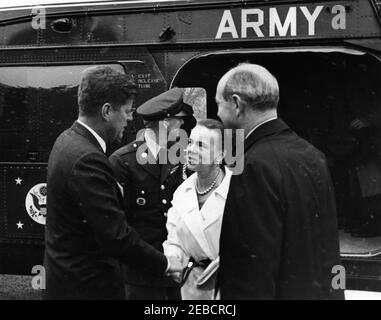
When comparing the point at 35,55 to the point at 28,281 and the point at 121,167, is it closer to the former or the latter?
the point at 121,167

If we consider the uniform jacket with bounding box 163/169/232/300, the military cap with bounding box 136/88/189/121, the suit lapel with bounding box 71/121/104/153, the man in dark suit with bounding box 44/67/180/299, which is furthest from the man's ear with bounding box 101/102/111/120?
the military cap with bounding box 136/88/189/121

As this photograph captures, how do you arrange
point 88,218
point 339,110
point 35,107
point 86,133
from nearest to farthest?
point 88,218 → point 86,133 → point 35,107 → point 339,110

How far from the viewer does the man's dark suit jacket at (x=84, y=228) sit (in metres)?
2.21

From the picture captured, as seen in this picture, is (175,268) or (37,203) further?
(37,203)

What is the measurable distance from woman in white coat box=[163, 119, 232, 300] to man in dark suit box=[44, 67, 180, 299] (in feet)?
0.80

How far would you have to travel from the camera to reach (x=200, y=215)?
8.46ft

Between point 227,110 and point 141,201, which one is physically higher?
point 227,110

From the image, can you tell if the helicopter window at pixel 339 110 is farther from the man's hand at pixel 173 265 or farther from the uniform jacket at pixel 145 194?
the man's hand at pixel 173 265

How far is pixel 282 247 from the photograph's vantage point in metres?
1.88

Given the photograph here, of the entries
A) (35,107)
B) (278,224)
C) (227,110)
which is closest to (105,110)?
(227,110)

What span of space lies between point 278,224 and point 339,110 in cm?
424

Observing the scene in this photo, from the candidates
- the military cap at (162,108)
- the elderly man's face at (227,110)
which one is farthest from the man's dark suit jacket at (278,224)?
the military cap at (162,108)

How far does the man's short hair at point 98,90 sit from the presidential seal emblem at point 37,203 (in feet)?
6.92

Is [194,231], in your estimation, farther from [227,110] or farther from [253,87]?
[253,87]
